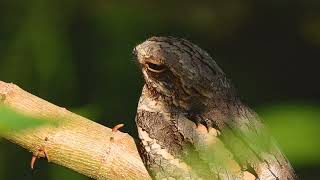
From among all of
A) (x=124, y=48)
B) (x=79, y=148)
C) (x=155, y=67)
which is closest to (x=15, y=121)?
(x=79, y=148)

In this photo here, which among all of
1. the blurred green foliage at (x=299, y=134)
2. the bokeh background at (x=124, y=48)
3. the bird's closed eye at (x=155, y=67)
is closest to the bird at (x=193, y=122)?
the bird's closed eye at (x=155, y=67)

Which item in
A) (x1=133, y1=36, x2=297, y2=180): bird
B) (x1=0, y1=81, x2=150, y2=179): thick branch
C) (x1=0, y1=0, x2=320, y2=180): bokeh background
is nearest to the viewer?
(x1=133, y1=36, x2=297, y2=180): bird

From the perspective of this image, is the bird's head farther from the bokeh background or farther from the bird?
the bokeh background

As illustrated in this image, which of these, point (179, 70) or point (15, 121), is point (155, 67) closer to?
point (179, 70)

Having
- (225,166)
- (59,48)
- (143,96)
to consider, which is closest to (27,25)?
(59,48)

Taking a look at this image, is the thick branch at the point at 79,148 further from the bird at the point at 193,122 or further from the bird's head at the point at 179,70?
the bird's head at the point at 179,70

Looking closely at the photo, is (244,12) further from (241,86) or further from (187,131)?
(187,131)

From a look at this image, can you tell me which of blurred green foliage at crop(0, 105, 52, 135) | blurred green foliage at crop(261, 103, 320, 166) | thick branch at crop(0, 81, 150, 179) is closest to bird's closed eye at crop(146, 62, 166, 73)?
thick branch at crop(0, 81, 150, 179)
